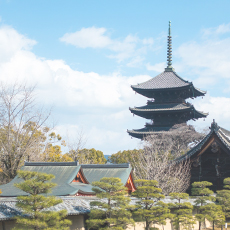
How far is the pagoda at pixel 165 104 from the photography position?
45.0m

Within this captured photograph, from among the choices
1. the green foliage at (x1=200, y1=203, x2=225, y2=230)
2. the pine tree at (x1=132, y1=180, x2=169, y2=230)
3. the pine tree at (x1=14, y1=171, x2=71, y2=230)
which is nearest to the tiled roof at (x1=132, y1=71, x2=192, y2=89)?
the green foliage at (x1=200, y1=203, x2=225, y2=230)

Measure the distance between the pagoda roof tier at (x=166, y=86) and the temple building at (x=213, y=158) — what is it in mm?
20925

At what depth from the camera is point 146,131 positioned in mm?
45812

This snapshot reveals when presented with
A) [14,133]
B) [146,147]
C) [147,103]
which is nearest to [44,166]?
[14,133]

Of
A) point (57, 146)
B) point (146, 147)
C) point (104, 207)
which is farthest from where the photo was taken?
point (57, 146)

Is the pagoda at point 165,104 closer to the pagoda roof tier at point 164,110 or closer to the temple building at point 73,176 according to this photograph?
the pagoda roof tier at point 164,110

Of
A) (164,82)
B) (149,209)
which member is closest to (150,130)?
(164,82)

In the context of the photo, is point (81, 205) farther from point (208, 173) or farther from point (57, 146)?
point (57, 146)

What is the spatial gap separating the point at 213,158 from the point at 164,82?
79.6ft

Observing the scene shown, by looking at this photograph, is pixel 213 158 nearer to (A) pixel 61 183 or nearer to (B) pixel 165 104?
(A) pixel 61 183

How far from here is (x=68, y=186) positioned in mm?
23062

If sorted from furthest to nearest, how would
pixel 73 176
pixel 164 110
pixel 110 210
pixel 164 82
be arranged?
pixel 164 82 < pixel 164 110 < pixel 73 176 < pixel 110 210

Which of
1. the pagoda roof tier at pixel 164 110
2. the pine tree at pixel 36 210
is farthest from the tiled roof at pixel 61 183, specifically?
the pagoda roof tier at pixel 164 110

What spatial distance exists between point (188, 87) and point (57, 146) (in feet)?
54.0
